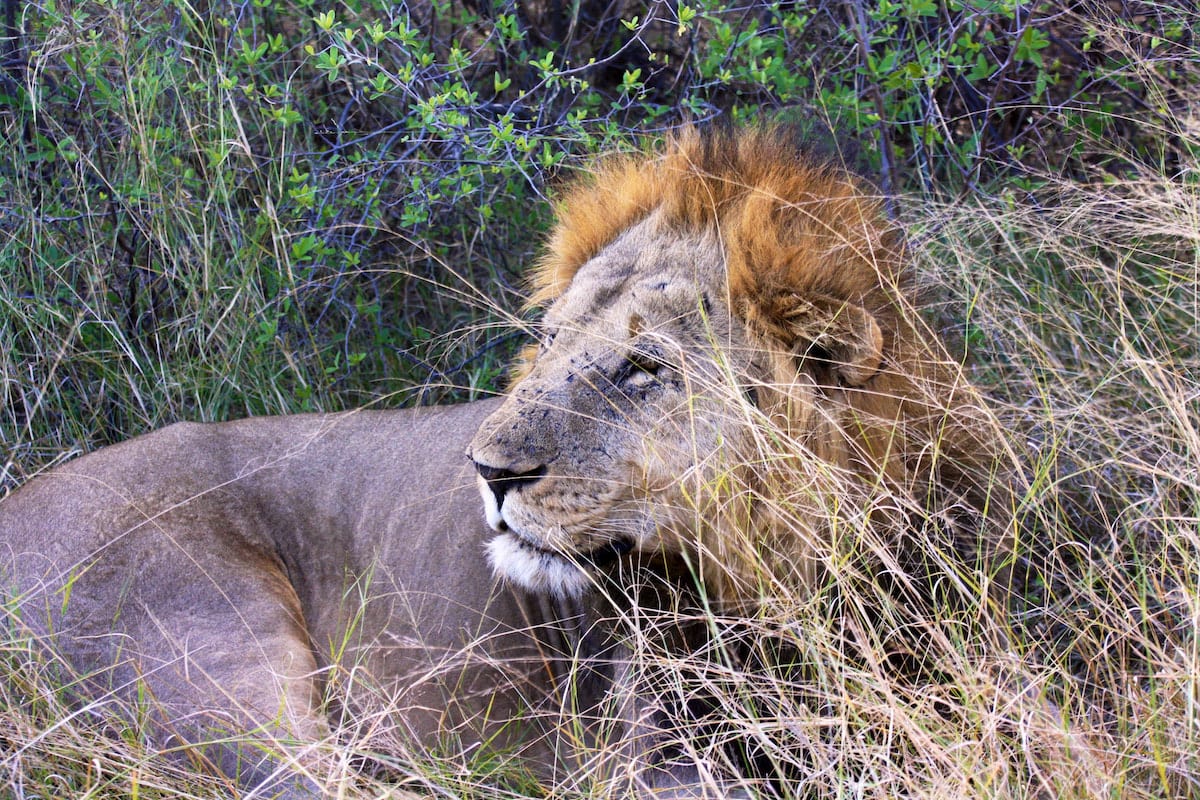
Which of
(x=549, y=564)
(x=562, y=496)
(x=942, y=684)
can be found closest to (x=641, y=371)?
(x=562, y=496)

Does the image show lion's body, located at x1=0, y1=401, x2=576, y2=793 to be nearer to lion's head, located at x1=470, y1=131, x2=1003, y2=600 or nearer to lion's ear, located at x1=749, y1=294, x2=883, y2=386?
lion's head, located at x1=470, y1=131, x2=1003, y2=600

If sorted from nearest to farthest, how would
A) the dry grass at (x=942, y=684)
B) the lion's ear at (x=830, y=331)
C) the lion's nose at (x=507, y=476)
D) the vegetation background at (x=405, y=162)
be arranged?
the dry grass at (x=942, y=684), the lion's nose at (x=507, y=476), the lion's ear at (x=830, y=331), the vegetation background at (x=405, y=162)

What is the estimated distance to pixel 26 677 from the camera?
2.72 meters

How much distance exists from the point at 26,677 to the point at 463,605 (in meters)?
0.96

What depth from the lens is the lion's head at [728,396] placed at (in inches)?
96.5

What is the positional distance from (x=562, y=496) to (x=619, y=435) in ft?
0.56

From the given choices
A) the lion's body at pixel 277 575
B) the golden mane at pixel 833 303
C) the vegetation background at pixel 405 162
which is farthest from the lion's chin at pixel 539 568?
the vegetation background at pixel 405 162

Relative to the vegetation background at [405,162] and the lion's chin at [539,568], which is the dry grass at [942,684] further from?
the vegetation background at [405,162]

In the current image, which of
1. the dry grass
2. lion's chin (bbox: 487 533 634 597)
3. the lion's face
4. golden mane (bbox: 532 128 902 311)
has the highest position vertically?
golden mane (bbox: 532 128 902 311)

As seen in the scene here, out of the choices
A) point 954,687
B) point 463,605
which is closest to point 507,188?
point 463,605

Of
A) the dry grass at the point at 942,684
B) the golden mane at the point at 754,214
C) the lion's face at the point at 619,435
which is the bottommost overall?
the dry grass at the point at 942,684

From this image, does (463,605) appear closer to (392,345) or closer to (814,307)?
(814,307)

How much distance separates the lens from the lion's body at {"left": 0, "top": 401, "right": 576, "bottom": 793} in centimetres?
286

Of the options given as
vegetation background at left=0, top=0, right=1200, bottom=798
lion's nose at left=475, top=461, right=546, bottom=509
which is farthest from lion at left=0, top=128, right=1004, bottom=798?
vegetation background at left=0, top=0, right=1200, bottom=798
